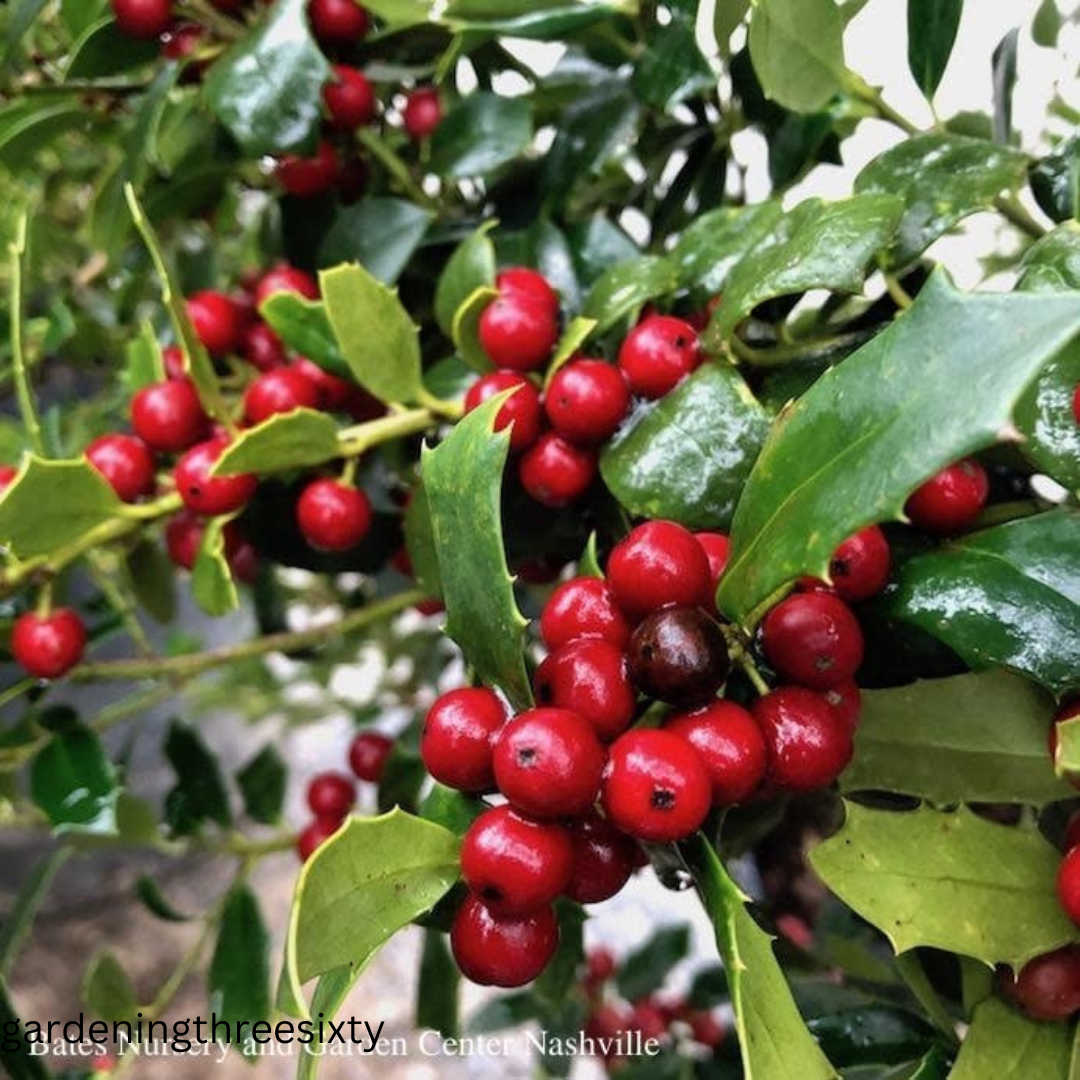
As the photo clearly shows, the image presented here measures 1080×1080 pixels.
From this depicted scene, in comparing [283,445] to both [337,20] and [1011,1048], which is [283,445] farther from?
[1011,1048]

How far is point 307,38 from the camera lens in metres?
0.55

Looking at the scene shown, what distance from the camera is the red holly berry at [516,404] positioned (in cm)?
46

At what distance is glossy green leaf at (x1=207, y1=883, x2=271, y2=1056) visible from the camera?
2.28ft

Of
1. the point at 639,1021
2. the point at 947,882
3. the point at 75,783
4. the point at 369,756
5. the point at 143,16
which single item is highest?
the point at 143,16

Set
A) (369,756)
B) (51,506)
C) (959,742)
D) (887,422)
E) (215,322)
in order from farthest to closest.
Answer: (369,756), (215,322), (51,506), (959,742), (887,422)

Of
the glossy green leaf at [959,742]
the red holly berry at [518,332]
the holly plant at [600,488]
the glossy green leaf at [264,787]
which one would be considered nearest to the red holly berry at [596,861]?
the holly plant at [600,488]

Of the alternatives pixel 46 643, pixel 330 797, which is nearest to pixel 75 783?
pixel 46 643

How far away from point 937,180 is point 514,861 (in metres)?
0.32

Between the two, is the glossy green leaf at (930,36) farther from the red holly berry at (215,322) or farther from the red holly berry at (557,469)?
the red holly berry at (215,322)

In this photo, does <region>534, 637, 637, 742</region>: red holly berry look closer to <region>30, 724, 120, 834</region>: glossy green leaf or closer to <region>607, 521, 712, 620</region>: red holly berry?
<region>607, 521, 712, 620</region>: red holly berry

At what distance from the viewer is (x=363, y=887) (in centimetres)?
33

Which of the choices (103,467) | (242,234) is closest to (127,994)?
(103,467)

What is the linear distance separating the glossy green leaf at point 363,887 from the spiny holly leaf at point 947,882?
0.41 feet

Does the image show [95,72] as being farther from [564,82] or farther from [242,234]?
[242,234]
